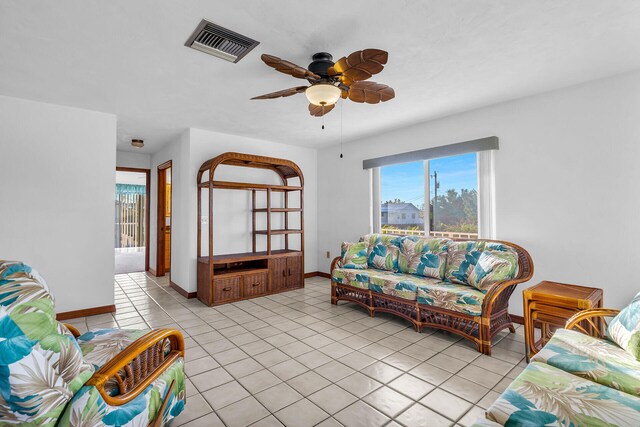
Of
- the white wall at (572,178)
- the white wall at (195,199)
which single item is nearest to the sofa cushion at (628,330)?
the white wall at (572,178)

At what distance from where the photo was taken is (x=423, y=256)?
12.5ft

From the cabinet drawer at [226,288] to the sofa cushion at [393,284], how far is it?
6.40ft

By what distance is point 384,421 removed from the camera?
1.90 meters

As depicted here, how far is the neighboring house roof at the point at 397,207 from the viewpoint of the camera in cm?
480

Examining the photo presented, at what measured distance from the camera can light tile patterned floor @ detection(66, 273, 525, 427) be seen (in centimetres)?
199

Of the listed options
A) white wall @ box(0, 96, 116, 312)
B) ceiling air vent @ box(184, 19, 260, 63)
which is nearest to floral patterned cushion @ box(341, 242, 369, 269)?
ceiling air vent @ box(184, 19, 260, 63)

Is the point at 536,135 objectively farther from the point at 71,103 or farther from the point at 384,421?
the point at 71,103

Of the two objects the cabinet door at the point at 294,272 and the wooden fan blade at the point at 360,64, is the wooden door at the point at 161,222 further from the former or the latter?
the wooden fan blade at the point at 360,64

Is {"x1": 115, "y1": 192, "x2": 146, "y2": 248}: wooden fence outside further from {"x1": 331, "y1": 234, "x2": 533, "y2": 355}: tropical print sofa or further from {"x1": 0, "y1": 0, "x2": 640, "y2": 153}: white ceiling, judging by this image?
{"x1": 331, "y1": 234, "x2": 533, "y2": 355}: tropical print sofa

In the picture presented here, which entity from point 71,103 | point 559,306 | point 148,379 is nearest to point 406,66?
point 559,306

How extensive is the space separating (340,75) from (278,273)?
3.47 m

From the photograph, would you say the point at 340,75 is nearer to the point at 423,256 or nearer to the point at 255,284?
the point at 423,256

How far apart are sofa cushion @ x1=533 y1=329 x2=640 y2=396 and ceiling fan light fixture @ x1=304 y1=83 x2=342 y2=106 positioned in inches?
85.4

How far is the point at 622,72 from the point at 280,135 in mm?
4136
